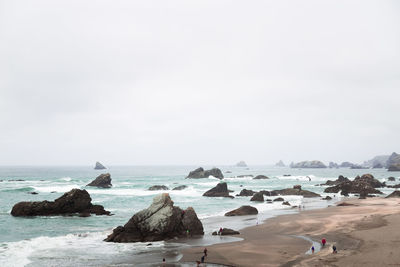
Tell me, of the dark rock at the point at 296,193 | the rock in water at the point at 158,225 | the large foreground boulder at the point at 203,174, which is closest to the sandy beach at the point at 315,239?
the rock in water at the point at 158,225

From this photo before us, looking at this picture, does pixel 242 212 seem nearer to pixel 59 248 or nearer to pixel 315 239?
pixel 315 239

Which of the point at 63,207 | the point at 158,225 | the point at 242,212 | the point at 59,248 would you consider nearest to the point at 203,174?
the point at 242,212

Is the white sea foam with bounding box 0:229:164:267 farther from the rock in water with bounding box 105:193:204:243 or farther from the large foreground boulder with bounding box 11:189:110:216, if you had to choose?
the large foreground boulder with bounding box 11:189:110:216

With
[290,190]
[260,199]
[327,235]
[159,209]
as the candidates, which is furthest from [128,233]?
[290,190]

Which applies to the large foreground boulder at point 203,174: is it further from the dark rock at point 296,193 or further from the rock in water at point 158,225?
the rock in water at point 158,225

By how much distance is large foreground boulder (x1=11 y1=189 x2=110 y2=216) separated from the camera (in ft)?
157

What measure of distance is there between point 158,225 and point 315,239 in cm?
1661

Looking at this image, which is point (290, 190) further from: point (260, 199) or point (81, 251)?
point (81, 251)

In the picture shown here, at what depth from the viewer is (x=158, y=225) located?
32500 millimetres

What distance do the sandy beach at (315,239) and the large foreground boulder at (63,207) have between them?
27.9 metres

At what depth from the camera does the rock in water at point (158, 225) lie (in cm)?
3193

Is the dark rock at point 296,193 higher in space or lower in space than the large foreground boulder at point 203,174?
lower

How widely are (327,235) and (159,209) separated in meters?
18.7

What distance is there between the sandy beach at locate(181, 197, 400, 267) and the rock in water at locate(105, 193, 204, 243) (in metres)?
5.50
